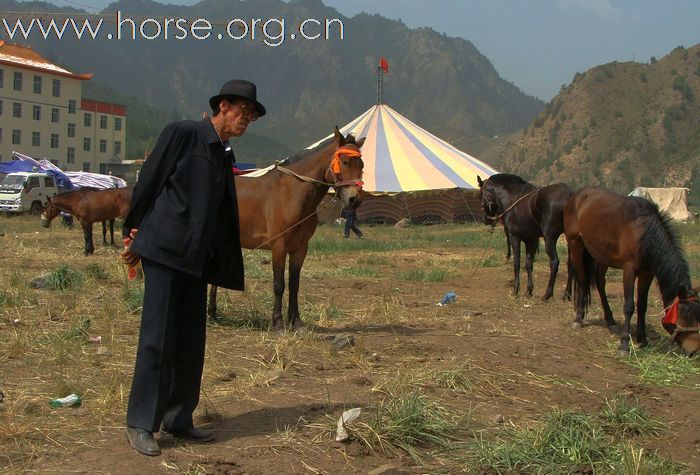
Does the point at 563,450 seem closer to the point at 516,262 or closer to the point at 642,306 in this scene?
the point at 642,306

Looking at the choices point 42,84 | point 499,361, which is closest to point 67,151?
point 42,84

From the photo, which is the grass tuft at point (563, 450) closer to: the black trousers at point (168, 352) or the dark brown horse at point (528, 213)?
the black trousers at point (168, 352)

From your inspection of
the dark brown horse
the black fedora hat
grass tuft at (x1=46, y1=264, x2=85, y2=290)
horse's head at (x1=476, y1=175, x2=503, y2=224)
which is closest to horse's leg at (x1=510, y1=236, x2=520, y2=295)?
the dark brown horse

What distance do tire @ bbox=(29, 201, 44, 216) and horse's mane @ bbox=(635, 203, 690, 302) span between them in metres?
26.5

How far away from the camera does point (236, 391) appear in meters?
5.55

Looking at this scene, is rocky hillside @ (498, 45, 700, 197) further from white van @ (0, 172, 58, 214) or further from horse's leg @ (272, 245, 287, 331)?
horse's leg @ (272, 245, 287, 331)

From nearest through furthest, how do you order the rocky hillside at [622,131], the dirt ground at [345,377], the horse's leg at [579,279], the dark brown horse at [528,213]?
1. the dirt ground at [345,377]
2. the horse's leg at [579,279]
3. the dark brown horse at [528,213]
4. the rocky hillside at [622,131]

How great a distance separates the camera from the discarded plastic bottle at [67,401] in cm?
511

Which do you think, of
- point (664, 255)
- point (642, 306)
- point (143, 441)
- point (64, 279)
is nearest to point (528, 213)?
point (642, 306)

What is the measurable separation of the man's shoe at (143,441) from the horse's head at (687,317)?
482 cm

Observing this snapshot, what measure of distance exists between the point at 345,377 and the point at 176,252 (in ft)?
7.18

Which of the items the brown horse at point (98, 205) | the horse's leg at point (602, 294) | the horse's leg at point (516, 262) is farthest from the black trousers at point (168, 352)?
the brown horse at point (98, 205)

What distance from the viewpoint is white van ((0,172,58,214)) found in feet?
95.0

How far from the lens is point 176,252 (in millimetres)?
4348
